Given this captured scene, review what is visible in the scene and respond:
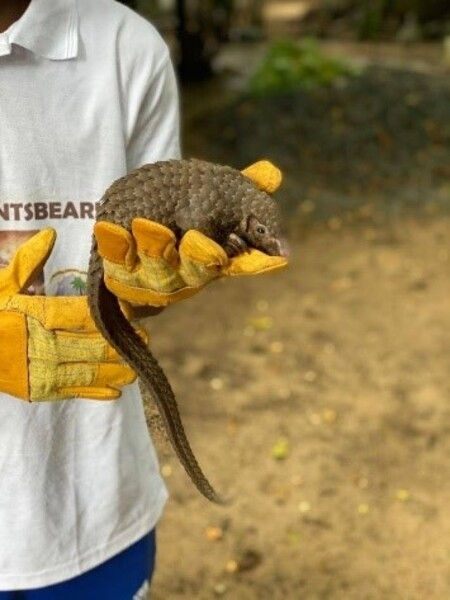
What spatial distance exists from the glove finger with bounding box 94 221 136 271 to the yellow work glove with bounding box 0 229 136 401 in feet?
0.51

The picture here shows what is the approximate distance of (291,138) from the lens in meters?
5.16

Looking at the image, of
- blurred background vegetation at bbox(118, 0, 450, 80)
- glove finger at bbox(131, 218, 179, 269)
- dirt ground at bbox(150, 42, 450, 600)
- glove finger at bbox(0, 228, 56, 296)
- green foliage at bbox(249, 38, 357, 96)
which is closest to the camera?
glove finger at bbox(131, 218, 179, 269)

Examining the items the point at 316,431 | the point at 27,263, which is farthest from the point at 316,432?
the point at 27,263

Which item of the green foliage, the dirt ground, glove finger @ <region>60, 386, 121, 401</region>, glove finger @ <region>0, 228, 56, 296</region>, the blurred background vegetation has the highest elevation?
glove finger @ <region>0, 228, 56, 296</region>

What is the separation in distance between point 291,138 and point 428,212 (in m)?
1.13

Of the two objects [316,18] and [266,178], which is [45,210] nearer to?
[266,178]

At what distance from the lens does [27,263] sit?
0.99 meters

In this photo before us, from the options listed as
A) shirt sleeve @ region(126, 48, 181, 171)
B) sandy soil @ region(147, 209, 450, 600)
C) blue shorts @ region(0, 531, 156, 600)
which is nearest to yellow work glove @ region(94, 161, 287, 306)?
shirt sleeve @ region(126, 48, 181, 171)

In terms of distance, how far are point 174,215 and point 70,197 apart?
0.19 metres

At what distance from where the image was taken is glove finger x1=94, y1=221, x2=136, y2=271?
880mm

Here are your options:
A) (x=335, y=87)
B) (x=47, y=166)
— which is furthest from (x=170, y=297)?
(x=335, y=87)

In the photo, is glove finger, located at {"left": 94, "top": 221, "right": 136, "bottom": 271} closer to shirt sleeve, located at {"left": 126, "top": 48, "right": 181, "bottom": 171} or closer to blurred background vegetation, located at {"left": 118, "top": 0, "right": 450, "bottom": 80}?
shirt sleeve, located at {"left": 126, "top": 48, "right": 181, "bottom": 171}

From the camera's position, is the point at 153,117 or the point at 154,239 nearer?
the point at 154,239

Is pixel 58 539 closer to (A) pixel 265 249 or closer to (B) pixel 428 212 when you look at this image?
(A) pixel 265 249
